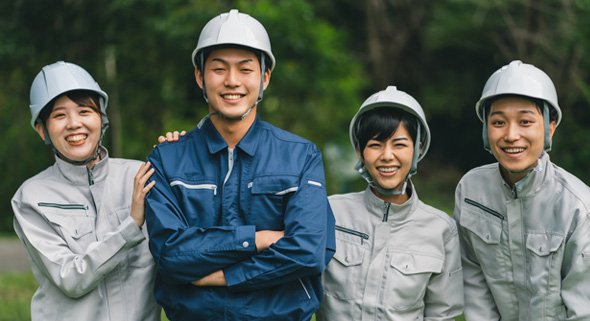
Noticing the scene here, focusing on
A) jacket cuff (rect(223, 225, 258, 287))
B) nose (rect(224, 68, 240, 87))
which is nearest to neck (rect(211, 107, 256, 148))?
nose (rect(224, 68, 240, 87))

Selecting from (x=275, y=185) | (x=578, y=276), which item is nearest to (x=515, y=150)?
(x=578, y=276)

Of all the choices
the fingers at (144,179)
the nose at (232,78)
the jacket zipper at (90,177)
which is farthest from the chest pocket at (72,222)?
the nose at (232,78)

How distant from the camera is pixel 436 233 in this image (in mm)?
3701

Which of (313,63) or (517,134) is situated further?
(313,63)

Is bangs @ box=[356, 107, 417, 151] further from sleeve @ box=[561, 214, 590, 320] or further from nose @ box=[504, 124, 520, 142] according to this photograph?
sleeve @ box=[561, 214, 590, 320]

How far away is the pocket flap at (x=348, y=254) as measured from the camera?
3686 millimetres

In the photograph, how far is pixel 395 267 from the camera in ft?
11.9

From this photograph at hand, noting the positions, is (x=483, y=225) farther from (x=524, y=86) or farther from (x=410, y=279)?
(x=524, y=86)

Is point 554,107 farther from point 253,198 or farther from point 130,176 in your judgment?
point 130,176

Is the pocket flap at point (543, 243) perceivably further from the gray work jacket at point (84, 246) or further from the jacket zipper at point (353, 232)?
the gray work jacket at point (84, 246)

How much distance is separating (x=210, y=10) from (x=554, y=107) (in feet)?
24.7

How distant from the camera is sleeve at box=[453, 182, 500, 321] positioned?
377cm

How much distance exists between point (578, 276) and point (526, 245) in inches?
12.3

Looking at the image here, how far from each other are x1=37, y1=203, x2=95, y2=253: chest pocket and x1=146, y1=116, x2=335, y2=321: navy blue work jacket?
0.49 m
